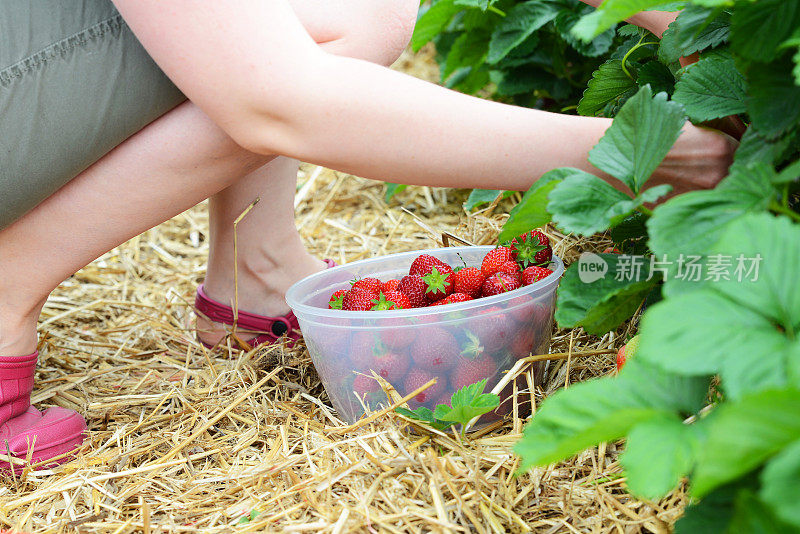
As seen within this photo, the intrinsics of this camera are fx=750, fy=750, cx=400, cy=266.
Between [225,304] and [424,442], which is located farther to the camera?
[225,304]

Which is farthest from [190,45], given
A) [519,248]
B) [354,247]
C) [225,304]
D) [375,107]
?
[354,247]

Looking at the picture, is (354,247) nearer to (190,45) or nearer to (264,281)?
(264,281)

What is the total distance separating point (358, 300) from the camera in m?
1.03

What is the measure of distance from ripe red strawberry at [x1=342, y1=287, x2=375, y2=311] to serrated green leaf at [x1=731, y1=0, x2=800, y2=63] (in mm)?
551

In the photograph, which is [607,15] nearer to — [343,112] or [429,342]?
[343,112]

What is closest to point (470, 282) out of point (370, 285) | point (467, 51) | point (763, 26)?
point (370, 285)

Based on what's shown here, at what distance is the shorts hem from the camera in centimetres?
91

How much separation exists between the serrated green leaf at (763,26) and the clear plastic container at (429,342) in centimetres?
40

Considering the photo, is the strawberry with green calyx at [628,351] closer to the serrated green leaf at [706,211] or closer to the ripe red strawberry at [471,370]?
the ripe red strawberry at [471,370]

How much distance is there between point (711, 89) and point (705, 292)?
1.17ft

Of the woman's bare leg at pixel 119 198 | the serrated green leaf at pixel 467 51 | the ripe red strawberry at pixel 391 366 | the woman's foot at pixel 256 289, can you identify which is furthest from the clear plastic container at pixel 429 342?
the serrated green leaf at pixel 467 51

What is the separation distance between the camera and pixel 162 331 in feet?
4.87

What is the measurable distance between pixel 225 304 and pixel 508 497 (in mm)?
707

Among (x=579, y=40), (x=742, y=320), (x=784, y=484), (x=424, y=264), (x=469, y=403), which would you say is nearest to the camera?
(x=784, y=484)
